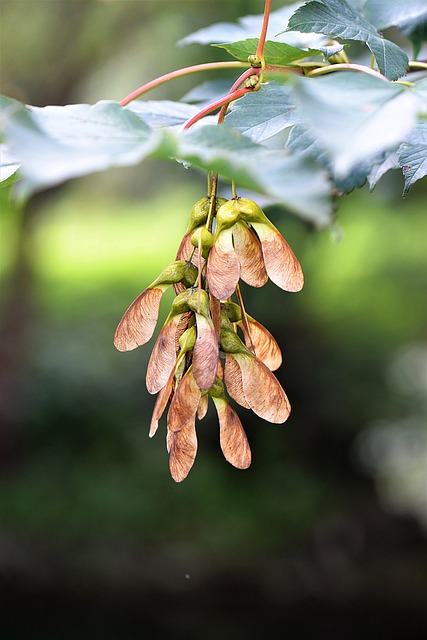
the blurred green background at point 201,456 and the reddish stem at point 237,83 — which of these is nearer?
the reddish stem at point 237,83

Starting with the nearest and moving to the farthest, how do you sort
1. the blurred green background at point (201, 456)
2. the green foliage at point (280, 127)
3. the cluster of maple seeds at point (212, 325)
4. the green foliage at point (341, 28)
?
the green foliage at point (280, 127) < the cluster of maple seeds at point (212, 325) < the green foliage at point (341, 28) < the blurred green background at point (201, 456)

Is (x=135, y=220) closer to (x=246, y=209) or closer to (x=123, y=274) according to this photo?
(x=123, y=274)

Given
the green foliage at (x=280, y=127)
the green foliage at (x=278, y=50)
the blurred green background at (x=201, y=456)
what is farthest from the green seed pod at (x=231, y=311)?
the blurred green background at (x=201, y=456)

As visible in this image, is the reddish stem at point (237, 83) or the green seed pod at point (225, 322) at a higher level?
the reddish stem at point (237, 83)

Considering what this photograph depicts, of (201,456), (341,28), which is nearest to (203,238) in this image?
(341,28)

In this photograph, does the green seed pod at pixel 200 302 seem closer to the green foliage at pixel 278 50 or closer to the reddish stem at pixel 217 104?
the reddish stem at pixel 217 104

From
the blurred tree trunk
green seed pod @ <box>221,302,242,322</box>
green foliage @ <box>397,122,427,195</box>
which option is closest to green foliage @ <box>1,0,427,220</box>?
green foliage @ <box>397,122,427,195</box>

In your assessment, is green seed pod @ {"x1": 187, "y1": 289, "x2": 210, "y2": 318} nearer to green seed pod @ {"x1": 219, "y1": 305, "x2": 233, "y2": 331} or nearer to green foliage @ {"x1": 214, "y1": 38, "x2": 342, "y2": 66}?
green seed pod @ {"x1": 219, "y1": 305, "x2": 233, "y2": 331}
